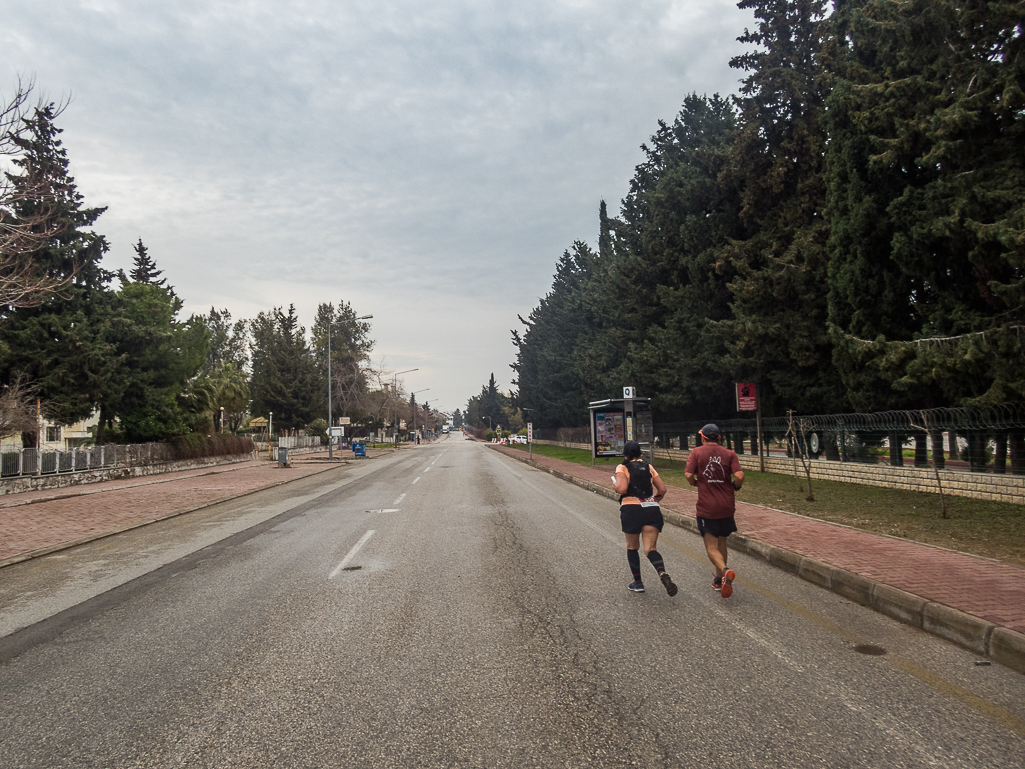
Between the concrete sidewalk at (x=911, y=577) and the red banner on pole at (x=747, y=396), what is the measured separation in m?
10.8

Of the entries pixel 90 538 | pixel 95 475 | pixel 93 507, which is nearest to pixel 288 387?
pixel 95 475

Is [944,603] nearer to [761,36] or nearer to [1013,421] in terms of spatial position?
[1013,421]

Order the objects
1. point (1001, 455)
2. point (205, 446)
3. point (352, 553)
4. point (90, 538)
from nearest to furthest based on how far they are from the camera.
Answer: point (352, 553) → point (90, 538) → point (1001, 455) → point (205, 446)

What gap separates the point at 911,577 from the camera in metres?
6.41

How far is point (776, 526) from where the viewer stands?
33.1 feet

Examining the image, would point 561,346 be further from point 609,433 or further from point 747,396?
point 747,396

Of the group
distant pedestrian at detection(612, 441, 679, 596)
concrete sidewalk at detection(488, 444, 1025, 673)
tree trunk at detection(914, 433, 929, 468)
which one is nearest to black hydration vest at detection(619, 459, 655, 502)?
distant pedestrian at detection(612, 441, 679, 596)

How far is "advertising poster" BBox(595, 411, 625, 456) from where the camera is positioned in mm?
26761

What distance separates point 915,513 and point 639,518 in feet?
23.5

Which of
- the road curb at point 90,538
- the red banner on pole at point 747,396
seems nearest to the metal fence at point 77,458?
the road curb at point 90,538

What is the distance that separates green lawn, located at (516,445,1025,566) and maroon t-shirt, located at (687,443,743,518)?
348 cm

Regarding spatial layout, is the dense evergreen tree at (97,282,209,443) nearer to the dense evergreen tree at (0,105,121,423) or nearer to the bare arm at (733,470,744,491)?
the dense evergreen tree at (0,105,121,423)

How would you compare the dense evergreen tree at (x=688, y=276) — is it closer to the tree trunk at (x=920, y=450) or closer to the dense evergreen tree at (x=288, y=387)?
the tree trunk at (x=920, y=450)

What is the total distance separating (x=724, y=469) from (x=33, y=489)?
2225 cm
